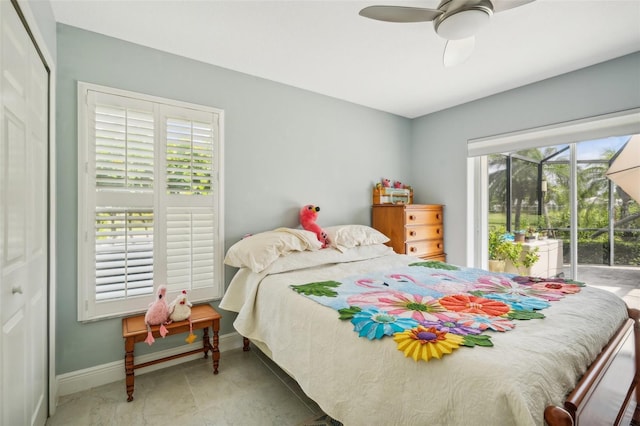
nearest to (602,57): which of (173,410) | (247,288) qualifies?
(247,288)

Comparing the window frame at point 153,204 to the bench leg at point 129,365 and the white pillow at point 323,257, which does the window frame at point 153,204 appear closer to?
the bench leg at point 129,365

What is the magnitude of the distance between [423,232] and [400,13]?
258 centimetres

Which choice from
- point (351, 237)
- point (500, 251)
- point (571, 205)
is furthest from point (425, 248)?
point (571, 205)

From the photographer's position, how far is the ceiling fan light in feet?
5.41

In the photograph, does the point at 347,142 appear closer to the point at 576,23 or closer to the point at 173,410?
the point at 576,23

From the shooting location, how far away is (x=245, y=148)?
2.85 metres

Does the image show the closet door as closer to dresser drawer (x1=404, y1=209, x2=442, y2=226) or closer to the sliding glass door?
dresser drawer (x1=404, y1=209, x2=442, y2=226)

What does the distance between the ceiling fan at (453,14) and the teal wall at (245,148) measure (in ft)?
5.14

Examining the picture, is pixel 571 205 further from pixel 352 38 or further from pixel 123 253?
pixel 123 253

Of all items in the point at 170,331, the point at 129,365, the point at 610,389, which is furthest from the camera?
the point at 170,331

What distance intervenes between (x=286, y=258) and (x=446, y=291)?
121 centimetres

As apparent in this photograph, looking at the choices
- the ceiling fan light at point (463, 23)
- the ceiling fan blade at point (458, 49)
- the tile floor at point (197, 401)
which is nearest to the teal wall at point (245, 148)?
the tile floor at point (197, 401)

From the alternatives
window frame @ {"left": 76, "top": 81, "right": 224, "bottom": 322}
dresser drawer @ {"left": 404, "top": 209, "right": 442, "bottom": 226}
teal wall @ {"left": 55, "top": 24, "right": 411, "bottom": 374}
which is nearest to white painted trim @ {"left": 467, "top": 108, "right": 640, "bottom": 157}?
dresser drawer @ {"left": 404, "top": 209, "right": 442, "bottom": 226}

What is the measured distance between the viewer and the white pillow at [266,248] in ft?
7.51
